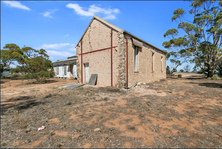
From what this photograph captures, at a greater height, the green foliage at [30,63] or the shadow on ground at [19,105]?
the green foliage at [30,63]

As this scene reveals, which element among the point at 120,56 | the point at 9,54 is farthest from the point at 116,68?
the point at 9,54

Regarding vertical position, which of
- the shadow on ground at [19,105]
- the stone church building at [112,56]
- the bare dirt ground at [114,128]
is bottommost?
the bare dirt ground at [114,128]

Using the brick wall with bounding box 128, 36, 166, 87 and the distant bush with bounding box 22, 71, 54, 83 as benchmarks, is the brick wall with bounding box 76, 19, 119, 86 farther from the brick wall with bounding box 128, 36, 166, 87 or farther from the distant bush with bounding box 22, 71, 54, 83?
the distant bush with bounding box 22, 71, 54, 83

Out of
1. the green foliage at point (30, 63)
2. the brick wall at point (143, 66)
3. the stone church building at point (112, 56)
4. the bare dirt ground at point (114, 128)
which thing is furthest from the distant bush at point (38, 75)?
the brick wall at point (143, 66)

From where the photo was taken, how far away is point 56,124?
3.47m

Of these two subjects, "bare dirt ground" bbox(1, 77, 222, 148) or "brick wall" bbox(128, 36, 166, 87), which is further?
"brick wall" bbox(128, 36, 166, 87)

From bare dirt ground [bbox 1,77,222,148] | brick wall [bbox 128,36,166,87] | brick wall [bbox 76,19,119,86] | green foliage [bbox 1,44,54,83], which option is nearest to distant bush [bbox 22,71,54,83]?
green foliage [bbox 1,44,54,83]

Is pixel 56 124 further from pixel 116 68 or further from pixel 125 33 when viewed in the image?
pixel 125 33

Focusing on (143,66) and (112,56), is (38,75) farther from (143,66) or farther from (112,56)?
(143,66)

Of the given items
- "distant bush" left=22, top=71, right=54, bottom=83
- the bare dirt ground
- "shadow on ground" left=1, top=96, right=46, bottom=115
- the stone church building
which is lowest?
the bare dirt ground

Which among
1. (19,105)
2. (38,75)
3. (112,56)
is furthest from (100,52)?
(38,75)

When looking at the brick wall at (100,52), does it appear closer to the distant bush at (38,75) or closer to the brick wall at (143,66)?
the brick wall at (143,66)

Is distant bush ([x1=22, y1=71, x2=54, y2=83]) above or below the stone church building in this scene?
below

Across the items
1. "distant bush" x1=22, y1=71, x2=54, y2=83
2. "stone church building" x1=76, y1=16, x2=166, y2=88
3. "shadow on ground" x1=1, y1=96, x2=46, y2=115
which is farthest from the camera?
"distant bush" x1=22, y1=71, x2=54, y2=83
